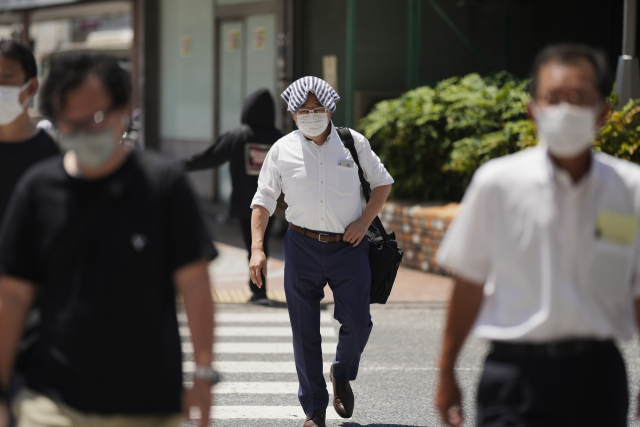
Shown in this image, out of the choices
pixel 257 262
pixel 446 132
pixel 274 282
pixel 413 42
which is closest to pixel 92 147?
pixel 257 262

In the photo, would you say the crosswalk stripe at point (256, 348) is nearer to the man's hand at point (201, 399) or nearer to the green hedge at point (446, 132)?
the green hedge at point (446, 132)

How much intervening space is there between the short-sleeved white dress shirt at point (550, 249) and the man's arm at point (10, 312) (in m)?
1.25

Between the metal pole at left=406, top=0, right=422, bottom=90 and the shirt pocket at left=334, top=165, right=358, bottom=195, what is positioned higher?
the metal pole at left=406, top=0, right=422, bottom=90

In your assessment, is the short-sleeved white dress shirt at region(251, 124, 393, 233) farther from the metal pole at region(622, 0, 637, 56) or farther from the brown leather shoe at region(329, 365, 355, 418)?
the metal pole at region(622, 0, 637, 56)

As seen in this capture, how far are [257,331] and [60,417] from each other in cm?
567

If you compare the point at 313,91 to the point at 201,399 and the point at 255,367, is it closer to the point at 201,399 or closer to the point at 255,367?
the point at 255,367

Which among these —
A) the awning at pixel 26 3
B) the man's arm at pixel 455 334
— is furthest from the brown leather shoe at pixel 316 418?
the awning at pixel 26 3

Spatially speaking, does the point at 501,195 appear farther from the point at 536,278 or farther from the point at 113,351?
the point at 113,351

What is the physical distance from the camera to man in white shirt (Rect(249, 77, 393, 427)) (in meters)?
5.22

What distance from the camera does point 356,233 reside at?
523 cm

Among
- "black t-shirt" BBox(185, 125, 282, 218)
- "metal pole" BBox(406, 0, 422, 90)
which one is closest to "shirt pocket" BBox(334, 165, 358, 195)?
"black t-shirt" BBox(185, 125, 282, 218)

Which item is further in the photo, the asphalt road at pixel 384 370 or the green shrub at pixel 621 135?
the green shrub at pixel 621 135

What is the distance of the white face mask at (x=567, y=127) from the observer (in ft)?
8.77

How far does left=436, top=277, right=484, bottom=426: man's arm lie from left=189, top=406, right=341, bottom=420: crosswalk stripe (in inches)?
110
